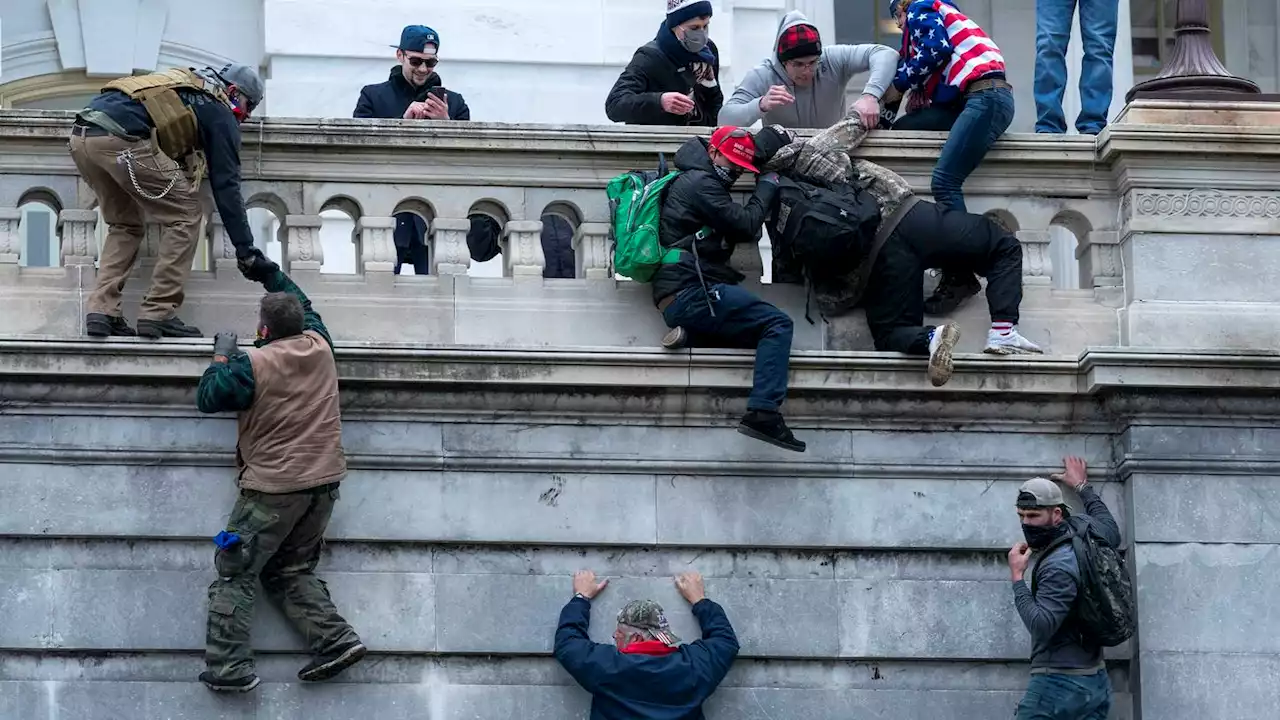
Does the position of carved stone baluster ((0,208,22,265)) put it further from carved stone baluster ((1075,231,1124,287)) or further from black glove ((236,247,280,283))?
carved stone baluster ((1075,231,1124,287))

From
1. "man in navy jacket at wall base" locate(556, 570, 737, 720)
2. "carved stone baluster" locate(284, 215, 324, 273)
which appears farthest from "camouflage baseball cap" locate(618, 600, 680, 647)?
"carved stone baluster" locate(284, 215, 324, 273)

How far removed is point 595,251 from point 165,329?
247 centimetres

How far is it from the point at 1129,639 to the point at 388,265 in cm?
462

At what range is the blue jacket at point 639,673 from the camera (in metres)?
16.5

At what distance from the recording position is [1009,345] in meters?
17.3

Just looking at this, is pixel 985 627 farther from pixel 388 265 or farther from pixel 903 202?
pixel 388 265

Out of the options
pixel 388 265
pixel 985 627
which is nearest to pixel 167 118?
pixel 388 265

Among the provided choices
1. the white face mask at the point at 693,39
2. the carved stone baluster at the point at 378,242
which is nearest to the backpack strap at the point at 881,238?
the white face mask at the point at 693,39

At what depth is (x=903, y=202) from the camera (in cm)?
1747

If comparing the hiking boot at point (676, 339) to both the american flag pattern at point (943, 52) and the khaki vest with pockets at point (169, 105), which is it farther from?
the khaki vest with pockets at point (169, 105)

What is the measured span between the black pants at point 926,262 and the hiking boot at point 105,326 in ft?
13.7

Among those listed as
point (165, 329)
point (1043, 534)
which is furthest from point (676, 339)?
point (165, 329)

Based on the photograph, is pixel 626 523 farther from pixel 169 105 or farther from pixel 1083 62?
pixel 1083 62

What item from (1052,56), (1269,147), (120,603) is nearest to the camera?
(120,603)
